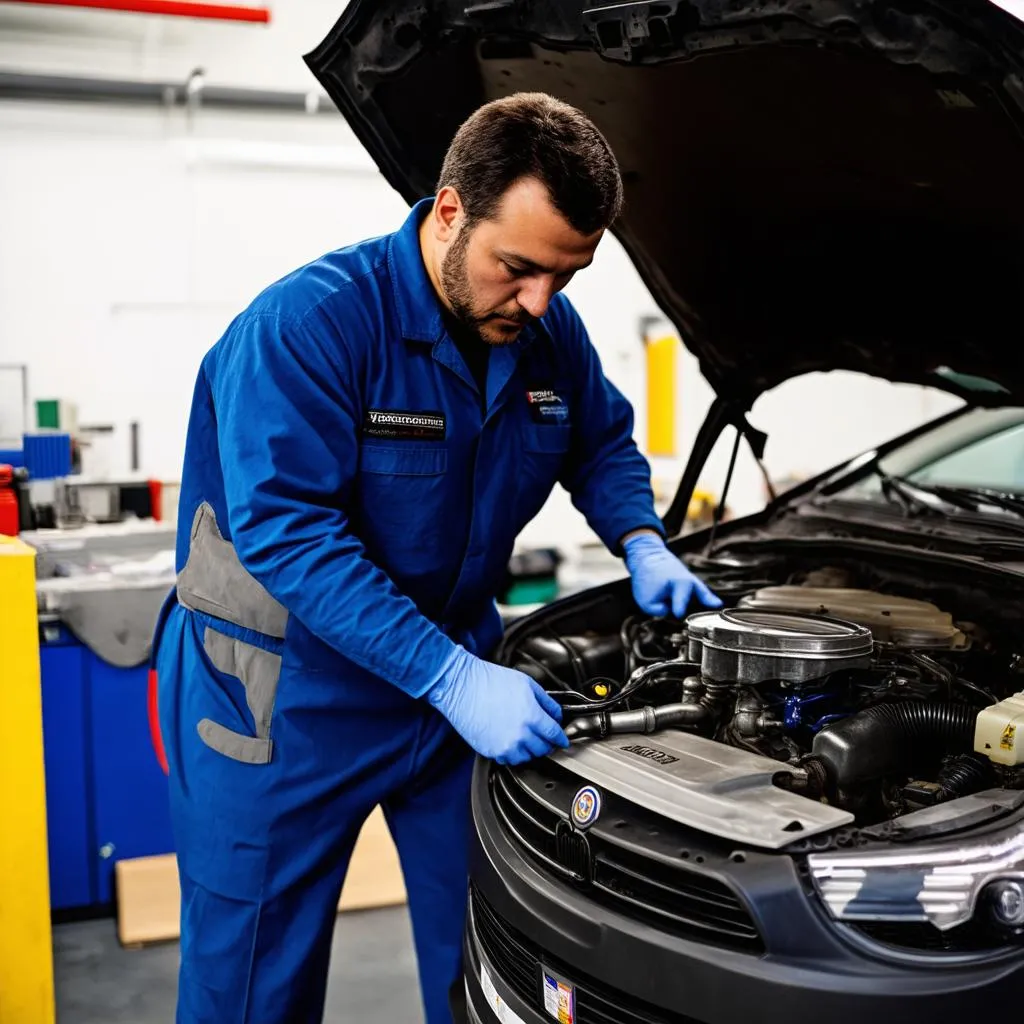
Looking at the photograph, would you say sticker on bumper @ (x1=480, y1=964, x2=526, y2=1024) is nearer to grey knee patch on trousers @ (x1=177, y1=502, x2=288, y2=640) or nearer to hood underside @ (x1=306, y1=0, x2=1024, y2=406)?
grey knee patch on trousers @ (x1=177, y1=502, x2=288, y2=640)

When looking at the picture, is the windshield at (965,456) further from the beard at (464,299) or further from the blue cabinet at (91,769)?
the blue cabinet at (91,769)

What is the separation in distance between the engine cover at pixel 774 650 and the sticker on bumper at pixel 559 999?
0.51 metres

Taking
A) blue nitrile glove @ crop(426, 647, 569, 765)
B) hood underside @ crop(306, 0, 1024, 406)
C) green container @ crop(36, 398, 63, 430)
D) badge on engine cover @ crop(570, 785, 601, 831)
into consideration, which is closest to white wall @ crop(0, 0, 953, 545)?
green container @ crop(36, 398, 63, 430)

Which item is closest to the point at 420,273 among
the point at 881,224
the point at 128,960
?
the point at 881,224

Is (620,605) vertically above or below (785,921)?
above

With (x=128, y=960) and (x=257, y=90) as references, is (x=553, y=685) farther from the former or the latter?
(x=257, y=90)

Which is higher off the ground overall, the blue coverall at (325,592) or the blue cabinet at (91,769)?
the blue coverall at (325,592)

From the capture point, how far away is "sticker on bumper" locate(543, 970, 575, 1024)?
1389 millimetres

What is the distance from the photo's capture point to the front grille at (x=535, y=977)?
1311mm

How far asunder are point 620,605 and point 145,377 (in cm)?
387

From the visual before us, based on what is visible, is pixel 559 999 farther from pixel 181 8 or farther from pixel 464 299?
pixel 181 8

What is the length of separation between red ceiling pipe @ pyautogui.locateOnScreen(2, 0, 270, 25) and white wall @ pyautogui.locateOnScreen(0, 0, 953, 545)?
265 millimetres

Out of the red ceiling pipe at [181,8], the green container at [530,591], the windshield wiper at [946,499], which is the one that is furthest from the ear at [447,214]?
the red ceiling pipe at [181,8]

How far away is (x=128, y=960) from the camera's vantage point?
2736mm
